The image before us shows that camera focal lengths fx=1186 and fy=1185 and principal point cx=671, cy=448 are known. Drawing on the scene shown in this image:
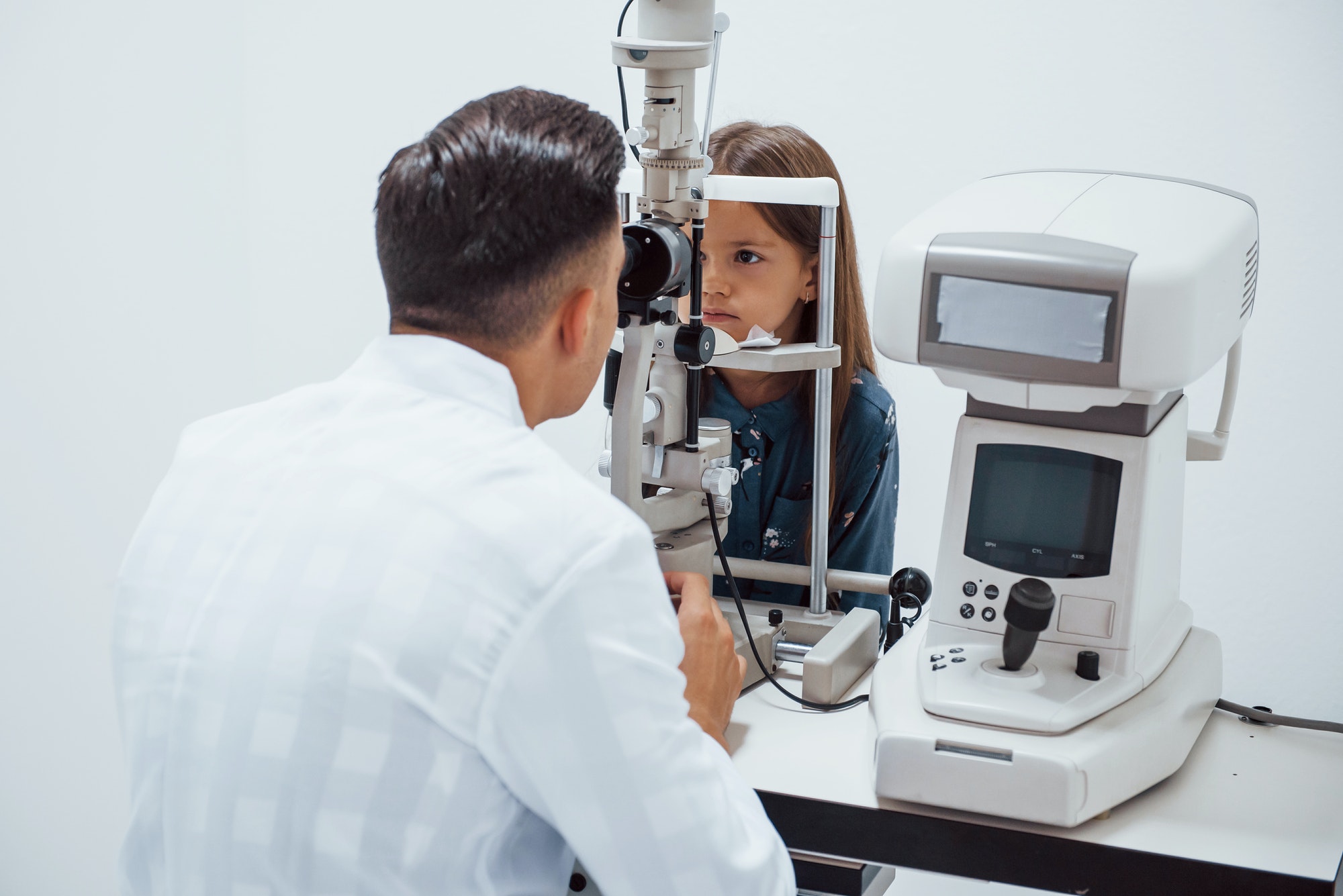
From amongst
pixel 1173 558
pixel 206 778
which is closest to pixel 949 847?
pixel 1173 558

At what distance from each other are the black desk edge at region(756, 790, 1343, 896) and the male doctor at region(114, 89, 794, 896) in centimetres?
20

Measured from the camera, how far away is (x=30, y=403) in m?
2.44

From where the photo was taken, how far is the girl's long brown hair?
1.69m

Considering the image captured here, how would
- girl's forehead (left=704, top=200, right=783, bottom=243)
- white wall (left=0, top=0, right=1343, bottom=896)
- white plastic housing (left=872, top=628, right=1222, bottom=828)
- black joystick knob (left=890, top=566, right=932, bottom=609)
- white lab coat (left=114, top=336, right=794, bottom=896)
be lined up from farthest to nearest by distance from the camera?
white wall (left=0, top=0, right=1343, bottom=896)
girl's forehead (left=704, top=200, right=783, bottom=243)
black joystick knob (left=890, top=566, right=932, bottom=609)
white plastic housing (left=872, top=628, right=1222, bottom=828)
white lab coat (left=114, top=336, right=794, bottom=896)

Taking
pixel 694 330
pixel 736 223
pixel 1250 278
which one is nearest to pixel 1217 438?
pixel 1250 278

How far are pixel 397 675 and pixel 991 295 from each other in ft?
1.98

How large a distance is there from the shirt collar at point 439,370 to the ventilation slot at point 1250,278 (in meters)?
0.68

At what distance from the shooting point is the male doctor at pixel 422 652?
75 cm

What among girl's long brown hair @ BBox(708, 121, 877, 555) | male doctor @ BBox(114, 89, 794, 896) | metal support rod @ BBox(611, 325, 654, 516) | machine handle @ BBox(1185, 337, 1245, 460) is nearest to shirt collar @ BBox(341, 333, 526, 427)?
male doctor @ BBox(114, 89, 794, 896)

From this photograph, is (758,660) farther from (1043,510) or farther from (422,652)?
(422,652)

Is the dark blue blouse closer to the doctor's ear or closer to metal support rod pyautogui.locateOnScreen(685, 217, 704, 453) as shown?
metal support rod pyautogui.locateOnScreen(685, 217, 704, 453)

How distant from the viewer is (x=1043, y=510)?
3.73 feet

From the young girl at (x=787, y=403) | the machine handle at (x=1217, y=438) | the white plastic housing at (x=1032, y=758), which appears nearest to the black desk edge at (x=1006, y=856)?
the white plastic housing at (x=1032, y=758)

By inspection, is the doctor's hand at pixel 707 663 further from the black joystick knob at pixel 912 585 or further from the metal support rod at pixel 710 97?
the metal support rod at pixel 710 97
